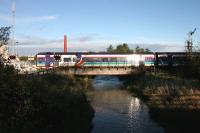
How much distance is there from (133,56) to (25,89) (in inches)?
2264

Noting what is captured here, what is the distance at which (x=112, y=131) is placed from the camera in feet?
88.5

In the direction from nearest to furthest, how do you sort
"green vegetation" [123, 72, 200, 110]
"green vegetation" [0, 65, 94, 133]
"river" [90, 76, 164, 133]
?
"green vegetation" [0, 65, 94, 133]
"river" [90, 76, 164, 133]
"green vegetation" [123, 72, 200, 110]

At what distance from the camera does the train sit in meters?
76.7

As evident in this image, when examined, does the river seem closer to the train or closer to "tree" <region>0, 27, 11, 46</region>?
"tree" <region>0, 27, 11, 46</region>

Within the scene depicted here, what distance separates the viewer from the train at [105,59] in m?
76.7

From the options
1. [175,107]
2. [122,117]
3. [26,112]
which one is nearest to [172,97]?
[175,107]

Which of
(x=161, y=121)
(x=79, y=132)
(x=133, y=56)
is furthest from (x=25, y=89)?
(x=133, y=56)

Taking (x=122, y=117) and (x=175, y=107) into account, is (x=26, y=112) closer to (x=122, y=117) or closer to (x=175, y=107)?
(x=122, y=117)

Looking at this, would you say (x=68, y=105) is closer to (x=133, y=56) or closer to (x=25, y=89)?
(x=25, y=89)

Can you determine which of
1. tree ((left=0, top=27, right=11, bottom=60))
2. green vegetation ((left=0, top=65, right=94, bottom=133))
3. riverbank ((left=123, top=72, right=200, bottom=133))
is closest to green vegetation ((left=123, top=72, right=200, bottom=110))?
riverbank ((left=123, top=72, right=200, bottom=133))

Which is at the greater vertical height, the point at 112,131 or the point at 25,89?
the point at 25,89

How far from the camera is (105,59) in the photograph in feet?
252

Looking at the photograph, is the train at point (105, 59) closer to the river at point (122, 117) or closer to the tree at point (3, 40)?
the river at point (122, 117)

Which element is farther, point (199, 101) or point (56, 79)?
point (56, 79)
